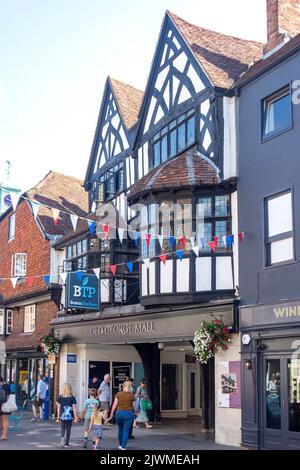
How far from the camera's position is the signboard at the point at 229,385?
15297 mm

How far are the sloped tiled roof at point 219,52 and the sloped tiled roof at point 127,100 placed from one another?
14.8ft

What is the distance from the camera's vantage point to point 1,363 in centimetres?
2983

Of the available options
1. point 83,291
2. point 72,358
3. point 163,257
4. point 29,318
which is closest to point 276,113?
point 163,257

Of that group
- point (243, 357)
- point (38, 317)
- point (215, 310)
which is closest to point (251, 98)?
point (215, 310)

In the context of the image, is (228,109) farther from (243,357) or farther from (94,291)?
(94,291)

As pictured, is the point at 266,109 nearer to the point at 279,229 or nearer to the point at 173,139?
the point at 279,229

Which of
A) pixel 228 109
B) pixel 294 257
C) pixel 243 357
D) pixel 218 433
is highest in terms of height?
pixel 228 109

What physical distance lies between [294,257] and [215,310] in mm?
2775

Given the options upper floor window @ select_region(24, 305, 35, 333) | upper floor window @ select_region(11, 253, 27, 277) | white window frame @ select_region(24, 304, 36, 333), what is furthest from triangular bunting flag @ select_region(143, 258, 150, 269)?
upper floor window @ select_region(11, 253, 27, 277)

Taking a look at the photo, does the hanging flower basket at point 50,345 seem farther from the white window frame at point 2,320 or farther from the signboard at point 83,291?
the white window frame at point 2,320

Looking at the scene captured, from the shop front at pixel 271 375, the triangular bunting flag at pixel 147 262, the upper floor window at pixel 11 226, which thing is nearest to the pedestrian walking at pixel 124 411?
the shop front at pixel 271 375

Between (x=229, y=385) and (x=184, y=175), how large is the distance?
536 cm

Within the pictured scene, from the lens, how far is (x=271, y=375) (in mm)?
14367

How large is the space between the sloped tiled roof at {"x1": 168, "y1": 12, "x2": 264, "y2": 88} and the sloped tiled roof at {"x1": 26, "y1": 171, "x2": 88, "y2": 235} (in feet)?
35.0
